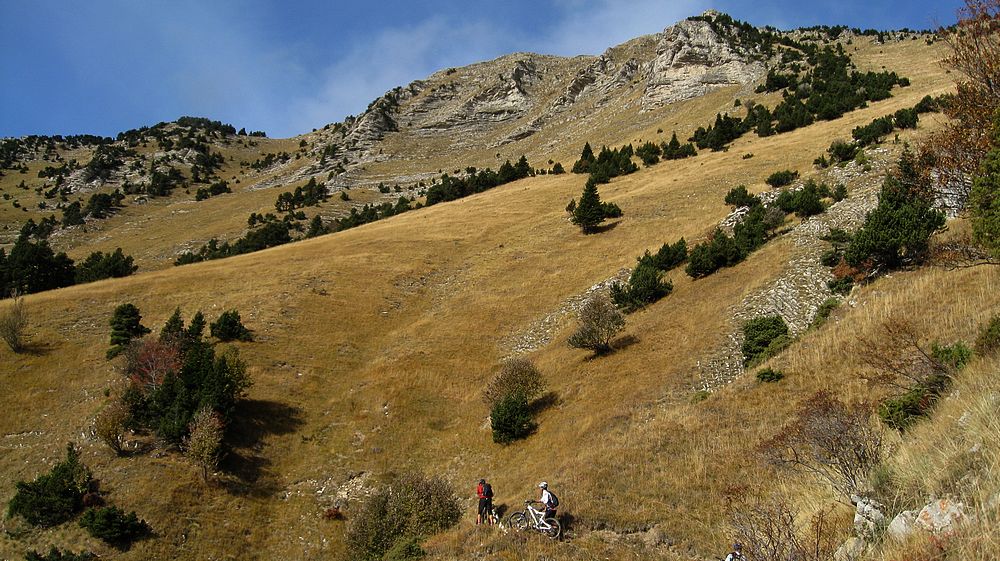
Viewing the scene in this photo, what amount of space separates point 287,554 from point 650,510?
14309 mm

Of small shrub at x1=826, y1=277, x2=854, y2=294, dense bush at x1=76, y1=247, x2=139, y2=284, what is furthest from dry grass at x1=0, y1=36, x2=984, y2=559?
dense bush at x1=76, y1=247, x2=139, y2=284

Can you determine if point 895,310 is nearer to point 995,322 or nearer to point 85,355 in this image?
point 995,322

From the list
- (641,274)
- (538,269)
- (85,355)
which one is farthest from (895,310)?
(85,355)

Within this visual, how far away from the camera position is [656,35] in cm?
14075

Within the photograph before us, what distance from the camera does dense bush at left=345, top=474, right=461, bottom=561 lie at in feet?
53.9

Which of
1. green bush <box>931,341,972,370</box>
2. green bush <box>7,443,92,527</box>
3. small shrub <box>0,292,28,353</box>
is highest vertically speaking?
small shrub <box>0,292,28,353</box>

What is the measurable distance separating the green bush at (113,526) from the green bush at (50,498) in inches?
35.9

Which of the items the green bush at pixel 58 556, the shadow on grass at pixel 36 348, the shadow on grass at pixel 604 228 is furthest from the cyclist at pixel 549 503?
the shadow on grass at pixel 604 228

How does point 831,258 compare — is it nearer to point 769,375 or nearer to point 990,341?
point 769,375

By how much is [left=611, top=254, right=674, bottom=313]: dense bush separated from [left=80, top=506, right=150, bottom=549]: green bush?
25984 mm

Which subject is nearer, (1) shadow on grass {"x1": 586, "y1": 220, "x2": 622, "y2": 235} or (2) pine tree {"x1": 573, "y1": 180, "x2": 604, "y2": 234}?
(1) shadow on grass {"x1": 586, "y1": 220, "x2": 622, "y2": 235}

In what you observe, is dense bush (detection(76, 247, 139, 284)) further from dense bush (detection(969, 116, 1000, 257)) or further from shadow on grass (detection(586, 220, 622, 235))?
dense bush (detection(969, 116, 1000, 257))

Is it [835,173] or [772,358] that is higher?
[835,173]

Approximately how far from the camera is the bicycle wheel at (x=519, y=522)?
13.7m
